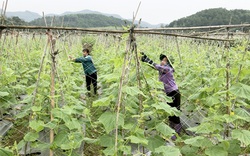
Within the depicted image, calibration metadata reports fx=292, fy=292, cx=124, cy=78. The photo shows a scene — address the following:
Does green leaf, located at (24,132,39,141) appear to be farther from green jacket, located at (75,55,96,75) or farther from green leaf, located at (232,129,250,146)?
green jacket, located at (75,55,96,75)

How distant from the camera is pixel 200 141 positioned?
3156 millimetres

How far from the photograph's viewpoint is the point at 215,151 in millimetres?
3088

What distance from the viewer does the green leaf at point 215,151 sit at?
3053mm

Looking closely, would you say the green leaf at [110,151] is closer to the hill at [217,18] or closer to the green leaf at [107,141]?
the green leaf at [107,141]

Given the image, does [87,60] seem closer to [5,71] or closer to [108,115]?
[5,71]

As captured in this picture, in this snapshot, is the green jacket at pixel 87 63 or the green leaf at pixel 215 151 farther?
the green jacket at pixel 87 63

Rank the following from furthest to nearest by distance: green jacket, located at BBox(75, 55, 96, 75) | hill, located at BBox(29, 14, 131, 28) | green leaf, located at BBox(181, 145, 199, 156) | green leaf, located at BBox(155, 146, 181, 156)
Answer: hill, located at BBox(29, 14, 131, 28), green jacket, located at BBox(75, 55, 96, 75), green leaf, located at BBox(181, 145, 199, 156), green leaf, located at BBox(155, 146, 181, 156)

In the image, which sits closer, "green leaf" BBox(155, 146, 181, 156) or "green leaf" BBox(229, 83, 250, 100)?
"green leaf" BBox(155, 146, 181, 156)

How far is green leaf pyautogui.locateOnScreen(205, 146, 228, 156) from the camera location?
3.05 meters

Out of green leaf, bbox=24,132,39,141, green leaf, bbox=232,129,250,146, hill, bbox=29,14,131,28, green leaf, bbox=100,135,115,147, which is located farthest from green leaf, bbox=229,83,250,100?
hill, bbox=29,14,131,28

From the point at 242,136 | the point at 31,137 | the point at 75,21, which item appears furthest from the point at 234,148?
the point at 75,21

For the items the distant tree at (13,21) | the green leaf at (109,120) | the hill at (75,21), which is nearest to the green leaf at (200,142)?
the green leaf at (109,120)

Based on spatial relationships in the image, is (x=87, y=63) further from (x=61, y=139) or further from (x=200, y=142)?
(x=200, y=142)

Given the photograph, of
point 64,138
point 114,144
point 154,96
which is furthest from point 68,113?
point 154,96
